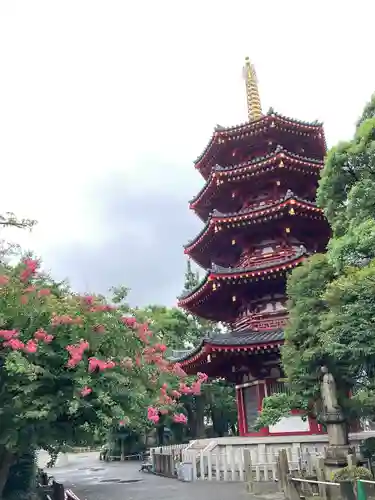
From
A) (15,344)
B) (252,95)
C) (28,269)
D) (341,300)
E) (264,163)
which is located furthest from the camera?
(252,95)

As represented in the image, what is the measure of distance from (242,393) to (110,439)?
17377mm

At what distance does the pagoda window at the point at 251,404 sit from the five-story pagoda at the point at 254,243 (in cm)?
4

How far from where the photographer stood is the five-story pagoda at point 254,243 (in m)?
18.8

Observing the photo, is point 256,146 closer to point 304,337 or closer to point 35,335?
point 304,337

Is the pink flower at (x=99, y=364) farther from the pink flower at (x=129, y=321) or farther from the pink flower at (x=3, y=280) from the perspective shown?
the pink flower at (x=3, y=280)

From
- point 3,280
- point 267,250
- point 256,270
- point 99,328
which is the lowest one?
point 99,328

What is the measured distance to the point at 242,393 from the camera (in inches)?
800

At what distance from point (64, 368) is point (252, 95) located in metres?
21.2

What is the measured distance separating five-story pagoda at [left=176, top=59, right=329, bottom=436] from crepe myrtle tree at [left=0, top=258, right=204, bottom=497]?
980 cm

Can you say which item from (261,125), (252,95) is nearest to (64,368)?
(261,125)

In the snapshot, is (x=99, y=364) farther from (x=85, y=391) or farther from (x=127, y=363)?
(x=127, y=363)

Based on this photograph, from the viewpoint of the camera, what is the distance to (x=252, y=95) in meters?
25.9

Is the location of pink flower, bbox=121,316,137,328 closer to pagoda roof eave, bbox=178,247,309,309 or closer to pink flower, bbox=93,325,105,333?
pink flower, bbox=93,325,105,333

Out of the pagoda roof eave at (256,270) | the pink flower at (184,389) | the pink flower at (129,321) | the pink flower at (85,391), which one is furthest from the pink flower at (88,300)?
the pagoda roof eave at (256,270)
